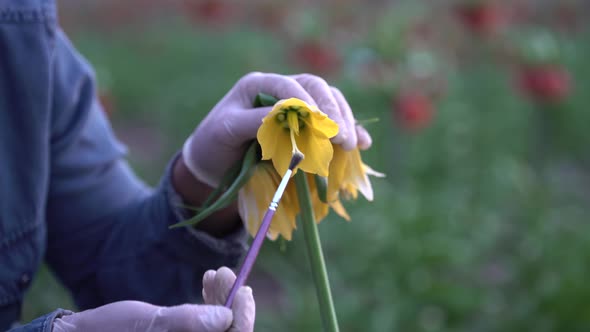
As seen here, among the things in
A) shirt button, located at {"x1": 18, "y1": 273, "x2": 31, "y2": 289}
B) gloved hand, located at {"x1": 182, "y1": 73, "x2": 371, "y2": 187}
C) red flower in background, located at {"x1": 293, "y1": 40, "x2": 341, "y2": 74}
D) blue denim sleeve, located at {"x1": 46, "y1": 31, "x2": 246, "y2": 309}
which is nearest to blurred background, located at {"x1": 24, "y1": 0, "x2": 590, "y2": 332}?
red flower in background, located at {"x1": 293, "y1": 40, "x2": 341, "y2": 74}

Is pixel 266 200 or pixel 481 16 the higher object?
pixel 266 200

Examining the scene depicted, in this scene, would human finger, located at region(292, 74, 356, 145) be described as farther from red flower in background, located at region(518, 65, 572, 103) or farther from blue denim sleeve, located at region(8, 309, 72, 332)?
red flower in background, located at region(518, 65, 572, 103)

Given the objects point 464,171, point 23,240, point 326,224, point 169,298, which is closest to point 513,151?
point 464,171

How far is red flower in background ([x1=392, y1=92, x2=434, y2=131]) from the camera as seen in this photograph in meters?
2.87

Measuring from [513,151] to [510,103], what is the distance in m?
0.50

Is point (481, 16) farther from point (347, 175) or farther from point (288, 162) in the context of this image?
point (288, 162)

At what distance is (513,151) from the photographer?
3.51 m

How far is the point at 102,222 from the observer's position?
1291 mm

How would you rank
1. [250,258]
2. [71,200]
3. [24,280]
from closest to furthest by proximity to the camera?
[250,258] → [24,280] → [71,200]

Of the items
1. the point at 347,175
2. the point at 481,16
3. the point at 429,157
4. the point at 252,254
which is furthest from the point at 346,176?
the point at 481,16

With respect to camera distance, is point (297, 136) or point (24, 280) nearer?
point (297, 136)

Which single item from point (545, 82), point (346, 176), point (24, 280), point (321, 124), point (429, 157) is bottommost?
point (429, 157)

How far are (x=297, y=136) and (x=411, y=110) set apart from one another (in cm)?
214

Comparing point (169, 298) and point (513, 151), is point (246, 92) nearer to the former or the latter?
point (169, 298)
